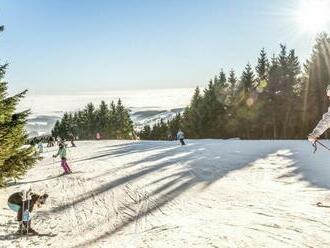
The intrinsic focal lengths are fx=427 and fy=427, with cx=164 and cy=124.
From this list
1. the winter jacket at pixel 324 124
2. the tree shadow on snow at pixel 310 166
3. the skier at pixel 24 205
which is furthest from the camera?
the tree shadow on snow at pixel 310 166

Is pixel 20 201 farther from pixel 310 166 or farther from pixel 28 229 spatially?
pixel 310 166

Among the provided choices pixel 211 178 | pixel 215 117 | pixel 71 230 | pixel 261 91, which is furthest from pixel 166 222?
pixel 215 117

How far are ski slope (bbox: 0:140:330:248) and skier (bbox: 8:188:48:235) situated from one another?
41 cm

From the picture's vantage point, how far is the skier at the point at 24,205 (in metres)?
13.0

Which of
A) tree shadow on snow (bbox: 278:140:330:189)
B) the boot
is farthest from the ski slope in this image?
the boot

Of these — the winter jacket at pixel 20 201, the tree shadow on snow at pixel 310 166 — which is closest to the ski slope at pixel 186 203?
the tree shadow on snow at pixel 310 166

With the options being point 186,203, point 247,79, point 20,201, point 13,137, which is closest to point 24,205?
point 20,201

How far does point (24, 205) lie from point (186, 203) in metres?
5.60

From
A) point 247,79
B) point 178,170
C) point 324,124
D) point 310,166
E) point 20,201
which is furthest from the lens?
point 247,79

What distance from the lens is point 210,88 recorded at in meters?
74.2

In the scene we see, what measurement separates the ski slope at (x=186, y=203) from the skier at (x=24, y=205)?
16.1 inches

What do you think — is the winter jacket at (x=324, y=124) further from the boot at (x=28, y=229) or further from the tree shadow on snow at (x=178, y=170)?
the boot at (x=28, y=229)

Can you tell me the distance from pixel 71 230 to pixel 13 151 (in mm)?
4978

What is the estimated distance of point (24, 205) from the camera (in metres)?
13.1
